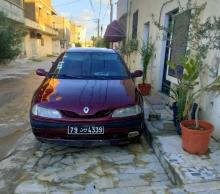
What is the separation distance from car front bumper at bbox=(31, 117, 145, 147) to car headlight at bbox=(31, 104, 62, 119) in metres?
0.09

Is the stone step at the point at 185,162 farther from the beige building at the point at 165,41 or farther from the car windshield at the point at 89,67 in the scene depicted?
the car windshield at the point at 89,67

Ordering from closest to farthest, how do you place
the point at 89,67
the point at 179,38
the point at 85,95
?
the point at 85,95, the point at 89,67, the point at 179,38

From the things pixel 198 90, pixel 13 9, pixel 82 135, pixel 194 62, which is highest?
pixel 13 9

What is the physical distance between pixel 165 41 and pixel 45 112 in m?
4.70

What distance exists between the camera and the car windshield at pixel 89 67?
462 cm

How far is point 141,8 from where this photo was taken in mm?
10172

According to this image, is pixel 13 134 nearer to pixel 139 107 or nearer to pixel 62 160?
pixel 62 160

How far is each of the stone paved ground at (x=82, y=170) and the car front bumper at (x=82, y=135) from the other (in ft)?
0.93

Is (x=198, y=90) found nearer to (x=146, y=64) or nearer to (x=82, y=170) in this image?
(x=82, y=170)

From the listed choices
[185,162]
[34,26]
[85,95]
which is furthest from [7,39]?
[34,26]

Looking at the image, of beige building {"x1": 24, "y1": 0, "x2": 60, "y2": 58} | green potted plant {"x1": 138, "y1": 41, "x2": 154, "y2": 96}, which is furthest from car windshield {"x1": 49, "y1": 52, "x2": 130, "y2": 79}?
beige building {"x1": 24, "y1": 0, "x2": 60, "y2": 58}

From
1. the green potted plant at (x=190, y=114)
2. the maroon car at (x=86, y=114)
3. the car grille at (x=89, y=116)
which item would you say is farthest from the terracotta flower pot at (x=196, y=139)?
the car grille at (x=89, y=116)

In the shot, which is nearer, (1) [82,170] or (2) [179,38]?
(1) [82,170]

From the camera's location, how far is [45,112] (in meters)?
3.53
